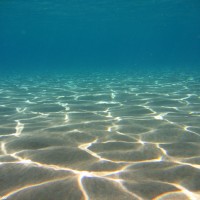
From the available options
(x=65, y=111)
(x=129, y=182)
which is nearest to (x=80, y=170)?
(x=129, y=182)

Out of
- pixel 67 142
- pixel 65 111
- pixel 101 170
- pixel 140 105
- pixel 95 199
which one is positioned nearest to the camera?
pixel 95 199

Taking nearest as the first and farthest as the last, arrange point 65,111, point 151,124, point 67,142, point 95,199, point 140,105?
1. point 95,199
2. point 67,142
3. point 151,124
4. point 65,111
5. point 140,105

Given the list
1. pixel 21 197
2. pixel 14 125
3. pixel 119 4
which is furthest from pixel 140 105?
pixel 119 4

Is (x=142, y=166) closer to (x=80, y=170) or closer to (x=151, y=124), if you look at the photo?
(x=80, y=170)

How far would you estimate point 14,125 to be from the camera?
20.8ft

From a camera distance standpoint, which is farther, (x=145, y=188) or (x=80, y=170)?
(x=80, y=170)

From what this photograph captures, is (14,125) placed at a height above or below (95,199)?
below

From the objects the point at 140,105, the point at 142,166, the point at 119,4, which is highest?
the point at 119,4

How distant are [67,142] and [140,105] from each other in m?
4.58

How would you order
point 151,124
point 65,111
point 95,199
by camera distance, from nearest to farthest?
point 95,199
point 151,124
point 65,111

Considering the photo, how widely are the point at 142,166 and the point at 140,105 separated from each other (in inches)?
213

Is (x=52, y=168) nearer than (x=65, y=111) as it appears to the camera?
Yes

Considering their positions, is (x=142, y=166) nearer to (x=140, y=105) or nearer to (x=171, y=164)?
(x=171, y=164)

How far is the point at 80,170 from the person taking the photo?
339 cm
